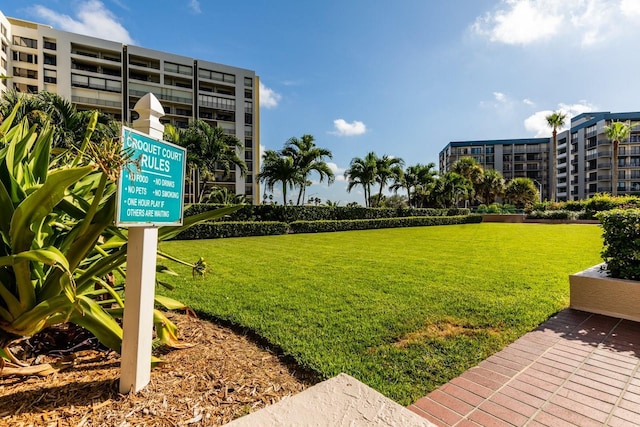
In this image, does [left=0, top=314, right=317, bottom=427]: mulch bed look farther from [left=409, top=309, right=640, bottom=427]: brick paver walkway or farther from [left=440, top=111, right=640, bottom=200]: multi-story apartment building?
[left=440, top=111, right=640, bottom=200]: multi-story apartment building

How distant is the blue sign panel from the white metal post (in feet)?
0.43

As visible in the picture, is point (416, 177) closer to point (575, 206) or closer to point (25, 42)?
point (575, 206)

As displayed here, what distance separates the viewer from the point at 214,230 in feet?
48.8

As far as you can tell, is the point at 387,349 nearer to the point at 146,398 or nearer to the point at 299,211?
the point at 146,398

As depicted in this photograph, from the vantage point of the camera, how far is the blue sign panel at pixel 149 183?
1941 mm

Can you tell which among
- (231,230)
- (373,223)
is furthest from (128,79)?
(373,223)

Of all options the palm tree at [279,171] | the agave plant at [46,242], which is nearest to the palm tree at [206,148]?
the palm tree at [279,171]

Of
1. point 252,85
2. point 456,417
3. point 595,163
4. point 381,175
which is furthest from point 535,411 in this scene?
point 595,163

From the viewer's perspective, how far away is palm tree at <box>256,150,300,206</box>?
21297mm

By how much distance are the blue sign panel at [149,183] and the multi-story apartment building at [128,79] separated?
3707 centimetres

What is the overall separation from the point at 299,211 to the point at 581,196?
73.7 m

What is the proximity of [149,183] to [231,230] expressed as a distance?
13668mm

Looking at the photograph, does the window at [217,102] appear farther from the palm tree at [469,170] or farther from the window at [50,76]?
the palm tree at [469,170]

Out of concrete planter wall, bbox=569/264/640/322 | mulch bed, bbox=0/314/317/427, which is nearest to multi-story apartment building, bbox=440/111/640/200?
concrete planter wall, bbox=569/264/640/322
